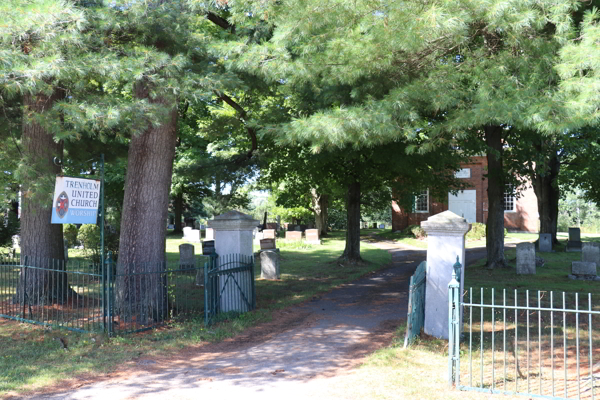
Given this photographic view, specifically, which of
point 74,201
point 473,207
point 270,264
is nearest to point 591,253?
point 270,264

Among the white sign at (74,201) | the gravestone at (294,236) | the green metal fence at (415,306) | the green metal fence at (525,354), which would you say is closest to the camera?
the green metal fence at (525,354)

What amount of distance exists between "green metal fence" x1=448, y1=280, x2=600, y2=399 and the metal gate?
4.15 metres

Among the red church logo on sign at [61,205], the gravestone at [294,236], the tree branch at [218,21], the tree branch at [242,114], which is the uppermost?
the tree branch at [218,21]

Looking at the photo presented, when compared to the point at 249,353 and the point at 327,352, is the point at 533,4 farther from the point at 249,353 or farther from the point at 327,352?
the point at 249,353

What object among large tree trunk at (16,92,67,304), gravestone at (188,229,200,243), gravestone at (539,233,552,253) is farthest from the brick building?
large tree trunk at (16,92,67,304)

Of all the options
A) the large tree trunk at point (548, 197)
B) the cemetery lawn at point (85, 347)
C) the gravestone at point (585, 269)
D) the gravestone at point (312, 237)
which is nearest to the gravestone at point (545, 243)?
the large tree trunk at point (548, 197)

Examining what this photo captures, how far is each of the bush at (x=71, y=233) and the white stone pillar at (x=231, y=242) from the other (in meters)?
16.4

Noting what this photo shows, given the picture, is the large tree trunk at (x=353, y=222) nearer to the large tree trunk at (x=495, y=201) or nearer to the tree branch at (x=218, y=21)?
the large tree trunk at (x=495, y=201)

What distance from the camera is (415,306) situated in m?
7.13

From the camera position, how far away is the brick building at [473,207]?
3728 centimetres

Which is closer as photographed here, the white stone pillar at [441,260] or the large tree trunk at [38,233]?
the white stone pillar at [441,260]

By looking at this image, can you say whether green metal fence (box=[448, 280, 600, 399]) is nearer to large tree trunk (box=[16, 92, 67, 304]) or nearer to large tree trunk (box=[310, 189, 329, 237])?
large tree trunk (box=[16, 92, 67, 304])

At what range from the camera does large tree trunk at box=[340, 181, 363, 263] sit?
1781 centimetres

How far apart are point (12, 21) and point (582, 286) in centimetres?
1364
